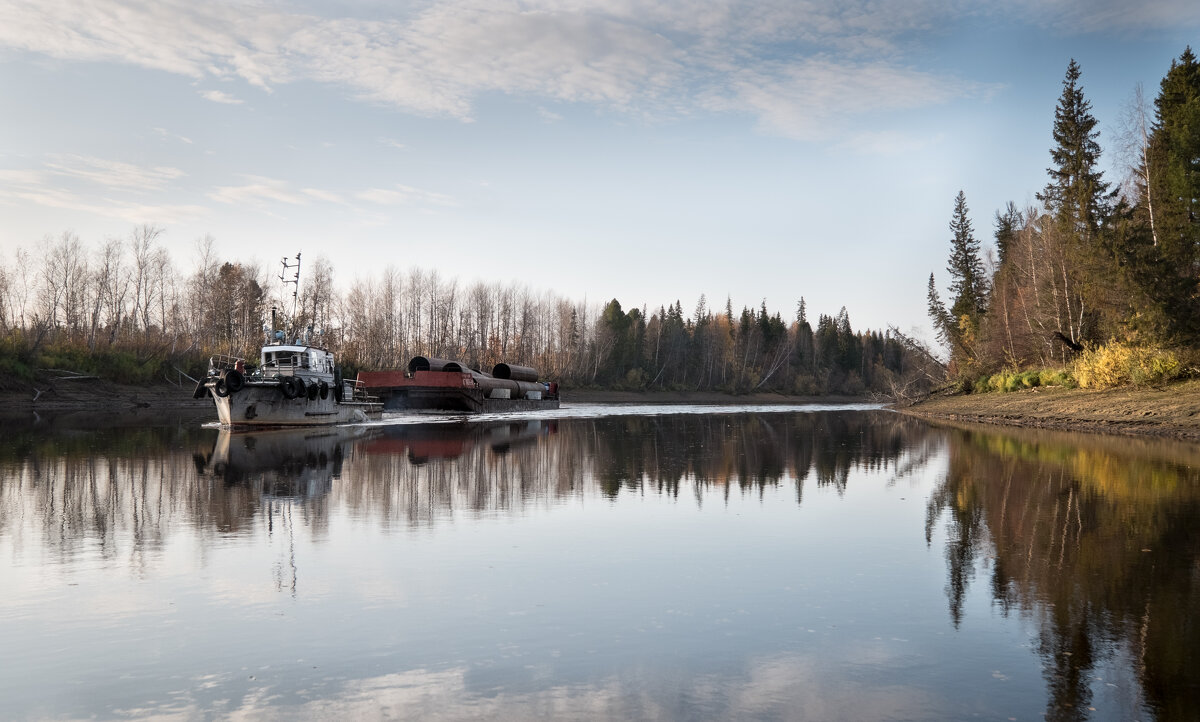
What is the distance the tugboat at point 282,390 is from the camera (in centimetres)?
2873

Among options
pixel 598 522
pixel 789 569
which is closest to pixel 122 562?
pixel 598 522

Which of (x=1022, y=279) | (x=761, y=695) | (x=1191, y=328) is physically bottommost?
(x=761, y=695)

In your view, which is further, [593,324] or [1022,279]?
[593,324]

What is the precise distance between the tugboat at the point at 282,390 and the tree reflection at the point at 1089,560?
73.6ft

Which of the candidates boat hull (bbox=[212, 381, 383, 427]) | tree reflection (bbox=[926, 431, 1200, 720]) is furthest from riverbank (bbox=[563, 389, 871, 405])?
tree reflection (bbox=[926, 431, 1200, 720])

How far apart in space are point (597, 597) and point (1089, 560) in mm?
5113

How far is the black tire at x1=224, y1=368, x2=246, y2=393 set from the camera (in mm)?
28016

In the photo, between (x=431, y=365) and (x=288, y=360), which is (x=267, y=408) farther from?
(x=431, y=365)

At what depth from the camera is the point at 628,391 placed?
10238 cm

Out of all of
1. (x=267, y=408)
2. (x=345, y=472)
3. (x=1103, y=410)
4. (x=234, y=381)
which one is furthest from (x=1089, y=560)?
(x=267, y=408)

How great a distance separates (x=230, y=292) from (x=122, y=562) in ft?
235

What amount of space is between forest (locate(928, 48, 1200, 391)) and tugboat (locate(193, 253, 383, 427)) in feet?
100

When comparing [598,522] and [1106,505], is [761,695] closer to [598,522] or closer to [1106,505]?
[598,522]

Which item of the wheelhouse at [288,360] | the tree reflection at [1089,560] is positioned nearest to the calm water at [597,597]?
the tree reflection at [1089,560]
